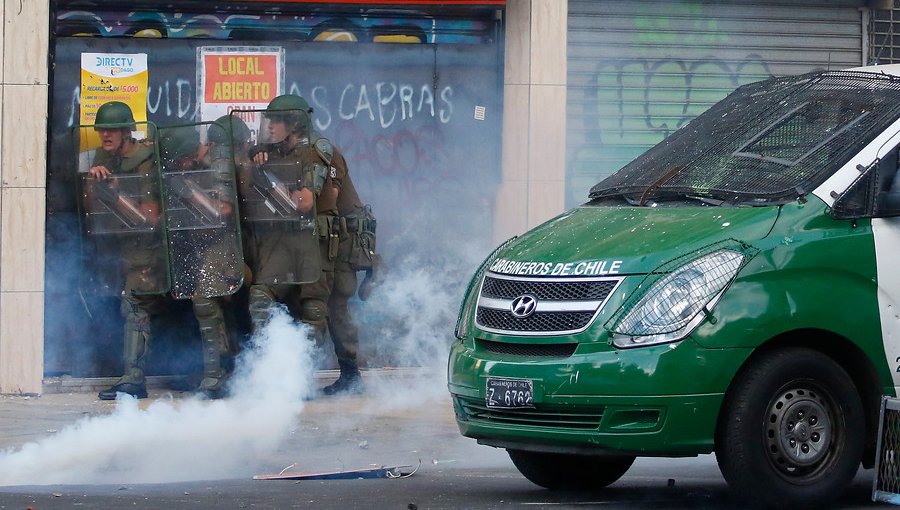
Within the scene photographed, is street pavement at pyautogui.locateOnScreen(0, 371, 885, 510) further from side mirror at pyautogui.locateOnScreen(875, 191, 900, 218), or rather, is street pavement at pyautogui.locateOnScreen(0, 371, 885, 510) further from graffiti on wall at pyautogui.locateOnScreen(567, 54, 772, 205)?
graffiti on wall at pyautogui.locateOnScreen(567, 54, 772, 205)

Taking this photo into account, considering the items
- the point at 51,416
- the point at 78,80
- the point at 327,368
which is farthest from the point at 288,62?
the point at 51,416

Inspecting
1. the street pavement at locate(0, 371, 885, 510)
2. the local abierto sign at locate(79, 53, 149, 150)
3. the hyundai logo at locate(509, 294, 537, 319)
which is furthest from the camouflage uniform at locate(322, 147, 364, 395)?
the hyundai logo at locate(509, 294, 537, 319)

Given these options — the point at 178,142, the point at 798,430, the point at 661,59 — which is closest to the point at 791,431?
the point at 798,430

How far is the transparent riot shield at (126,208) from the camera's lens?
408 inches

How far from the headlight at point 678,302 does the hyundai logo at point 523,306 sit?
43 centimetres

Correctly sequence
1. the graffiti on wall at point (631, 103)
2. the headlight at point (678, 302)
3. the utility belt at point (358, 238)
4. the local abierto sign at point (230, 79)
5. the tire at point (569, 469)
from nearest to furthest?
the headlight at point (678, 302)
the tire at point (569, 469)
the utility belt at point (358, 238)
the local abierto sign at point (230, 79)
the graffiti on wall at point (631, 103)

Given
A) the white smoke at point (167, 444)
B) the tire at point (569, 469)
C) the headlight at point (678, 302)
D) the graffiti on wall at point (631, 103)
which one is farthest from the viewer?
the graffiti on wall at point (631, 103)

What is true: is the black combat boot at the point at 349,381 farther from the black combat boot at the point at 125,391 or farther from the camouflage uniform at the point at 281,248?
the black combat boot at the point at 125,391

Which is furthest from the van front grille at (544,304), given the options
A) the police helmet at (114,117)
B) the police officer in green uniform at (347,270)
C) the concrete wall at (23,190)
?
the concrete wall at (23,190)

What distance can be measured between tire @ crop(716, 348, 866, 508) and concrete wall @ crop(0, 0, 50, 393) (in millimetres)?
6263

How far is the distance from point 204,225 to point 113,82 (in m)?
1.62

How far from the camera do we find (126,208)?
1035 cm

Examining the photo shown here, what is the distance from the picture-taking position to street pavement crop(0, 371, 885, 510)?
669 centimetres

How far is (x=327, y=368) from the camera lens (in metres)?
11.4
